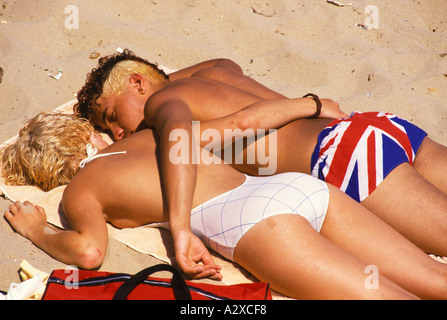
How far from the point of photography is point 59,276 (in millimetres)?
1949

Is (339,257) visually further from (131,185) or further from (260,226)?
(131,185)

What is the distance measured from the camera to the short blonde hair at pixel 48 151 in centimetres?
261

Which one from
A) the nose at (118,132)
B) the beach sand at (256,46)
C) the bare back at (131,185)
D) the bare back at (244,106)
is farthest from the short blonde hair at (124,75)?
the beach sand at (256,46)

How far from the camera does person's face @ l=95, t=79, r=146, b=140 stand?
273 cm

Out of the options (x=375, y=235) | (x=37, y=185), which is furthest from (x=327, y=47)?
(x=37, y=185)

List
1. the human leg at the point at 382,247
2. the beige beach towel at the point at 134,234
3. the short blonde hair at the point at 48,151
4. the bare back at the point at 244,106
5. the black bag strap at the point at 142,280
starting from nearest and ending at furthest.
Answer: the black bag strap at the point at 142,280, the human leg at the point at 382,247, the beige beach towel at the point at 134,234, the bare back at the point at 244,106, the short blonde hair at the point at 48,151

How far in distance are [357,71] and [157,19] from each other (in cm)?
186

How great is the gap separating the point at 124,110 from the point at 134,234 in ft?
2.43

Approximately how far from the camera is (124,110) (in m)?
2.73

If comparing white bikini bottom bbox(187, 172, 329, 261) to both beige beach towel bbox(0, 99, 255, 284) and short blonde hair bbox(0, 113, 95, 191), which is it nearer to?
beige beach towel bbox(0, 99, 255, 284)

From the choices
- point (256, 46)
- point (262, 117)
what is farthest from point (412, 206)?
point (256, 46)

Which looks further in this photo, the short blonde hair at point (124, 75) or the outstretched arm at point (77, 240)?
the short blonde hair at point (124, 75)

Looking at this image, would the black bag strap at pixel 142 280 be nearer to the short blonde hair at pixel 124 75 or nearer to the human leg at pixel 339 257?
the human leg at pixel 339 257

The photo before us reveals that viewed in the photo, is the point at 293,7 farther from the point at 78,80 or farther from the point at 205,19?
the point at 78,80
